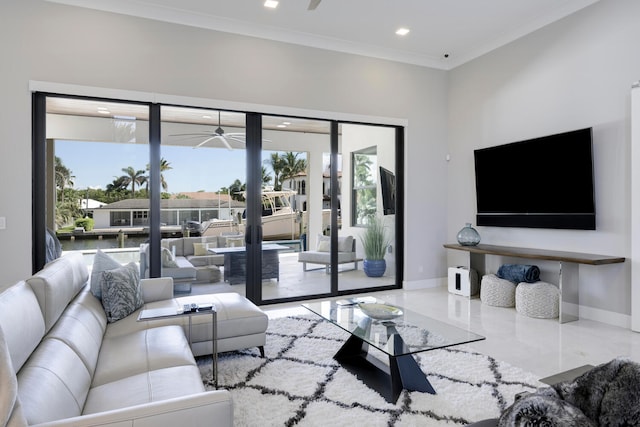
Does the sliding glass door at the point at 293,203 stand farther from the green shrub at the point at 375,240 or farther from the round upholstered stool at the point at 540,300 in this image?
the round upholstered stool at the point at 540,300

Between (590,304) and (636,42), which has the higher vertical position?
(636,42)

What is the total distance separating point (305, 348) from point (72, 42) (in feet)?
12.8

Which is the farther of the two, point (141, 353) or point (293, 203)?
point (293, 203)

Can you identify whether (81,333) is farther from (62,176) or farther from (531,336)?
(531,336)

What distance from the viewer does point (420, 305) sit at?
203 inches

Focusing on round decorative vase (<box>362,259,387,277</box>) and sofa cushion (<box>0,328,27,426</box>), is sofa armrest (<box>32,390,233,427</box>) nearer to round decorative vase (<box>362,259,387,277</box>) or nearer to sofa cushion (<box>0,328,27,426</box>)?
sofa cushion (<box>0,328,27,426</box>)

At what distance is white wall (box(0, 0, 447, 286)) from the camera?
400cm

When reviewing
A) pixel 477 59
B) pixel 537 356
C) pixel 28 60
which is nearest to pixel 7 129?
pixel 28 60

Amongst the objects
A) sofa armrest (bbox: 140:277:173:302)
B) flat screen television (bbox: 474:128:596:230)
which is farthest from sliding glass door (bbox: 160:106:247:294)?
flat screen television (bbox: 474:128:596:230)

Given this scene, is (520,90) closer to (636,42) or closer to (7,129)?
(636,42)

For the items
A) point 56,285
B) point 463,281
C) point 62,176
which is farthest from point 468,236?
point 62,176

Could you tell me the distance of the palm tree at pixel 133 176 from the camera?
456 centimetres

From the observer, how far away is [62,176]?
4.30m

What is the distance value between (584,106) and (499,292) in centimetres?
236
